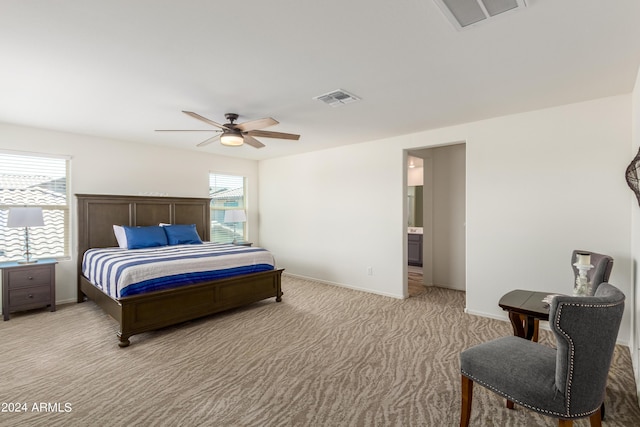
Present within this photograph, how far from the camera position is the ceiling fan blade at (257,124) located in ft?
10.1

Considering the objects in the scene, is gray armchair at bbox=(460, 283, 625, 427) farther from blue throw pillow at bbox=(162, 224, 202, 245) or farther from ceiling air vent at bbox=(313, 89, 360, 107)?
blue throw pillow at bbox=(162, 224, 202, 245)

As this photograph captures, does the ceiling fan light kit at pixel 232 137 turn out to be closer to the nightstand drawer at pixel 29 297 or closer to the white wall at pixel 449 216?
the nightstand drawer at pixel 29 297

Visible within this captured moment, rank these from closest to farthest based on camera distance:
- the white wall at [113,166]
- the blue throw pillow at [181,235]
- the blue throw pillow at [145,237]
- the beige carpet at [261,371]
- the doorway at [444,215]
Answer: the beige carpet at [261,371], the white wall at [113,166], the blue throw pillow at [145,237], the blue throw pillow at [181,235], the doorway at [444,215]

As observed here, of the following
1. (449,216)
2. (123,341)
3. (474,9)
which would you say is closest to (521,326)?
(474,9)

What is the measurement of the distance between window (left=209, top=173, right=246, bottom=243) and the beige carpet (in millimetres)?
2629

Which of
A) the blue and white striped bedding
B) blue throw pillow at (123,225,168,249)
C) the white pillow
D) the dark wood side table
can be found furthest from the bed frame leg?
the dark wood side table

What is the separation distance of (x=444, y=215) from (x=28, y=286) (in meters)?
6.14

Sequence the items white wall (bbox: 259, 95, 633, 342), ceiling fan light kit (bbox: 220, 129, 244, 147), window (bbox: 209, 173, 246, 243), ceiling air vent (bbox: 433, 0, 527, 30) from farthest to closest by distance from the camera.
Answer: window (bbox: 209, 173, 246, 243) → ceiling fan light kit (bbox: 220, 129, 244, 147) → white wall (bbox: 259, 95, 633, 342) → ceiling air vent (bbox: 433, 0, 527, 30)

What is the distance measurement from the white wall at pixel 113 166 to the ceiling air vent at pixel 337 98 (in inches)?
144

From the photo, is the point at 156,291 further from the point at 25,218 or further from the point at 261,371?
the point at 25,218

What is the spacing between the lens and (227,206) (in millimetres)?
6727

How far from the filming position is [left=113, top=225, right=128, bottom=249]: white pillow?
15.5 feet

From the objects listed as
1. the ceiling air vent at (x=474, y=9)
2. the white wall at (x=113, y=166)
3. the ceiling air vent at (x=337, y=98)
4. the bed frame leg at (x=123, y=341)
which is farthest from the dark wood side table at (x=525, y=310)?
the white wall at (x=113, y=166)

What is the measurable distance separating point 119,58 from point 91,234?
341 cm
